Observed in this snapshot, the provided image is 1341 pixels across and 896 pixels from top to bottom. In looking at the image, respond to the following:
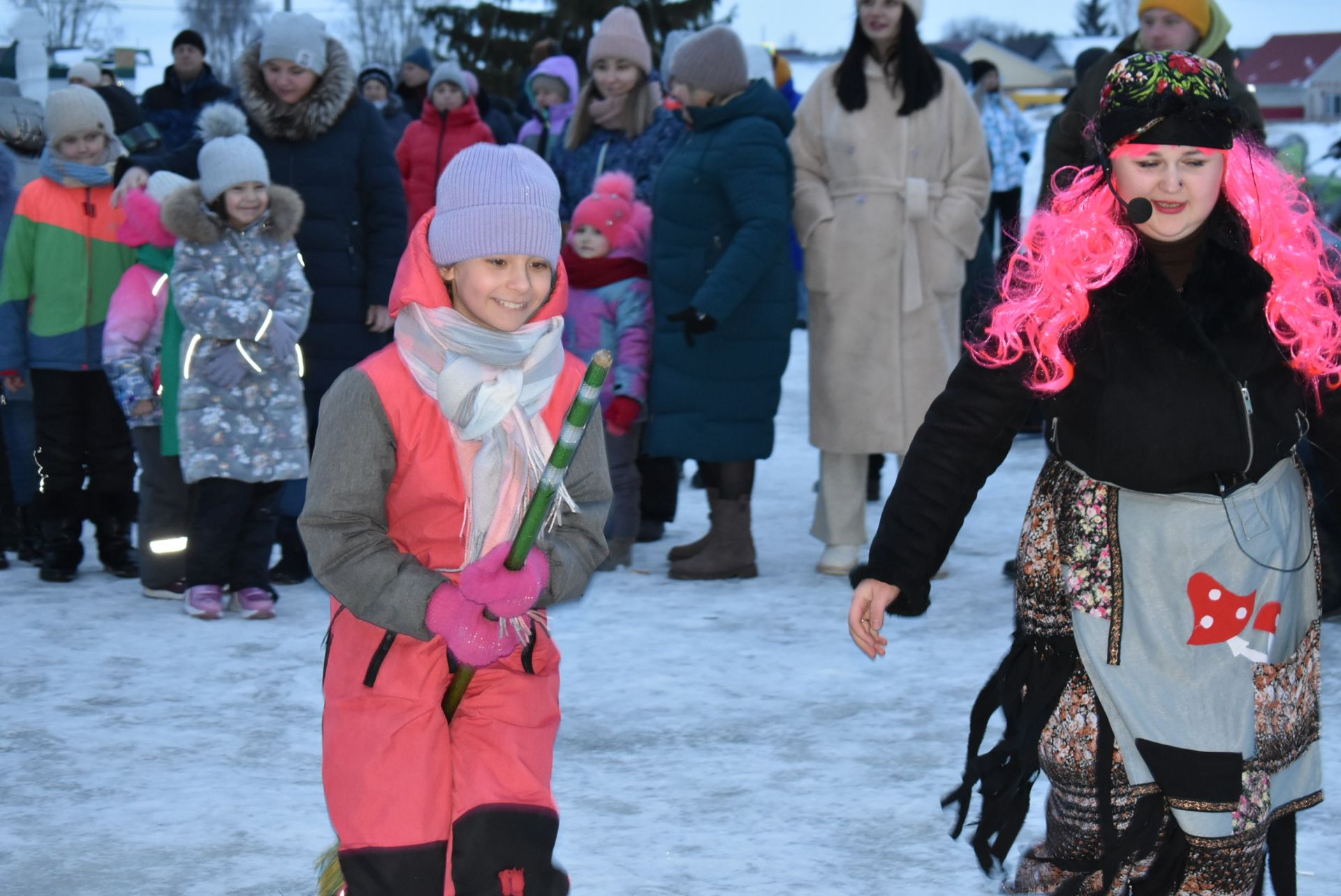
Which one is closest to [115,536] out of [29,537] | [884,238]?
[29,537]

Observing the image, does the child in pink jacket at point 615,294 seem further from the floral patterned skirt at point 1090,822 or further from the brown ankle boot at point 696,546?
the floral patterned skirt at point 1090,822

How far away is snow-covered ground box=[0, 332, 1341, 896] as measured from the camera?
3.29 m

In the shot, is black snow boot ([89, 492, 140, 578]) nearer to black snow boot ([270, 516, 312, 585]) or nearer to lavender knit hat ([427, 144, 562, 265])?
black snow boot ([270, 516, 312, 585])

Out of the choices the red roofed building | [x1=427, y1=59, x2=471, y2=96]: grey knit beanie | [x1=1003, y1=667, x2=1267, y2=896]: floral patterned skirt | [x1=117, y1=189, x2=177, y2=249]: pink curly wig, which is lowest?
[x1=1003, y1=667, x2=1267, y2=896]: floral patterned skirt

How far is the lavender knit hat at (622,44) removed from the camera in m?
5.94

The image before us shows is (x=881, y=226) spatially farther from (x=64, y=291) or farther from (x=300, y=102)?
(x=64, y=291)

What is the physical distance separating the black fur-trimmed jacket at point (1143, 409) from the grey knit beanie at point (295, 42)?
3649 millimetres

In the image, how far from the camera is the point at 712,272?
5457mm

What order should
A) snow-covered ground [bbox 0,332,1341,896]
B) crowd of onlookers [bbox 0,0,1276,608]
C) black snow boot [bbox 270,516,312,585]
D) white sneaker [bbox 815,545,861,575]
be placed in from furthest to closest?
white sneaker [bbox 815,545,861,575] < black snow boot [bbox 270,516,312,585] < crowd of onlookers [bbox 0,0,1276,608] < snow-covered ground [bbox 0,332,1341,896]

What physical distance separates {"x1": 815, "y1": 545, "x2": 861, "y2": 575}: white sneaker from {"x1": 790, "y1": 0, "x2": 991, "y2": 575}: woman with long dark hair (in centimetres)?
2

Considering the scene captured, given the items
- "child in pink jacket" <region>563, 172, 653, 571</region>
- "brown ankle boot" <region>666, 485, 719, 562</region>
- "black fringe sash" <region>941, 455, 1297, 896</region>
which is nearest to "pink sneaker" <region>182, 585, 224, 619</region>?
"child in pink jacket" <region>563, 172, 653, 571</region>

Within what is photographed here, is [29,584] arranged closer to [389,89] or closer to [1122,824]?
[1122,824]

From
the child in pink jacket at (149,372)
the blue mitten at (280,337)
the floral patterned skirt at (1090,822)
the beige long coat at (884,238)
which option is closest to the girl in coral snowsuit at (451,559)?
the floral patterned skirt at (1090,822)

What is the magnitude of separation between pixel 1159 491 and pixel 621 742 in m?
1.89
